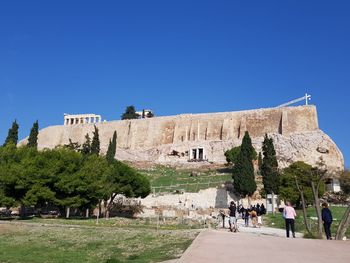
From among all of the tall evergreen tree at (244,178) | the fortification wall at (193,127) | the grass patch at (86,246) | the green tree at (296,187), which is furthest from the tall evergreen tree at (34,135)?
the fortification wall at (193,127)

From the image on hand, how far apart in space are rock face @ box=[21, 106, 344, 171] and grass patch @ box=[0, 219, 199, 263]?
48234mm

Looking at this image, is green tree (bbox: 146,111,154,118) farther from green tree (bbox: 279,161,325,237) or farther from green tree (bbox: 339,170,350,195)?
green tree (bbox: 279,161,325,237)

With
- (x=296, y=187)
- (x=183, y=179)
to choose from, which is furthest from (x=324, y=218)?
(x=183, y=179)

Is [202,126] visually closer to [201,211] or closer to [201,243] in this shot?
[201,211]

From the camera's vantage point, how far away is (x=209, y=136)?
257 ft

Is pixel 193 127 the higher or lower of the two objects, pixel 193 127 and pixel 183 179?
the higher

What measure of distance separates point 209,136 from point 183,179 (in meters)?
30.7

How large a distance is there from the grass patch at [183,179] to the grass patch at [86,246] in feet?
88.1

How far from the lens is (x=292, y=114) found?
70.2 metres

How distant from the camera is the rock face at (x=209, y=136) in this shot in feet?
212

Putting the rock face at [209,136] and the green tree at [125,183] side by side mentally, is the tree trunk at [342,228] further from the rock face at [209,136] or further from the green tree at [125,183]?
the rock face at [209,136]

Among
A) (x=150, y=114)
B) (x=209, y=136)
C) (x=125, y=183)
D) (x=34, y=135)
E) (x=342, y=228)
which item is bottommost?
(x=342, y=228)

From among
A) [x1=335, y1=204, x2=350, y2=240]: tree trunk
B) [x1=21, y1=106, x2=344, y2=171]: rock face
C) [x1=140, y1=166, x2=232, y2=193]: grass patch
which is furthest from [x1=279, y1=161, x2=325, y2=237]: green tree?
[x1=335, y1=204, x2=350, y2=240]: tree trunk

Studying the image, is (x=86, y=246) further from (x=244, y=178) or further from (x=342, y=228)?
(x=244, y=178)
